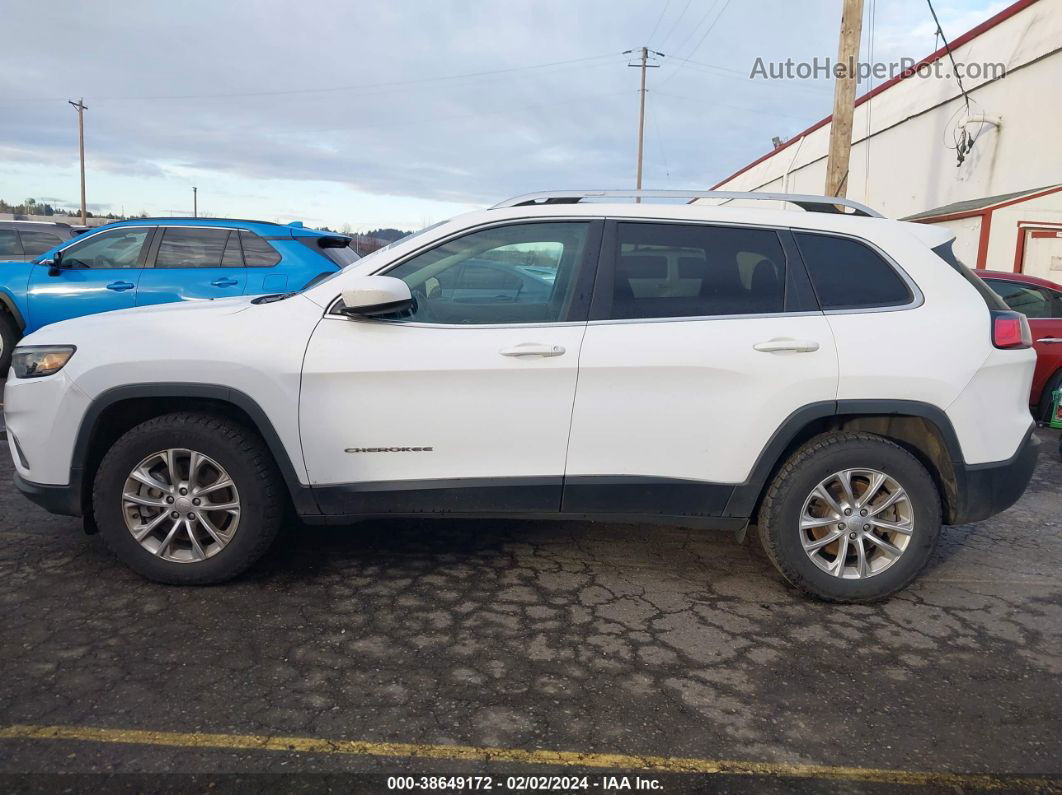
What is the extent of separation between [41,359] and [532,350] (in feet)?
7.39

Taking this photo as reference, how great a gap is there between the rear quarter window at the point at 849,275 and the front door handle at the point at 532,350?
1244mm

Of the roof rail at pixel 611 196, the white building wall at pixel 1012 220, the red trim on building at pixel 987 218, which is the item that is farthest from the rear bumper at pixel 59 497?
the red trim on building at pixel 987 218

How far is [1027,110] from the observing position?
16484mm

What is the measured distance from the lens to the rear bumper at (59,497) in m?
3.81

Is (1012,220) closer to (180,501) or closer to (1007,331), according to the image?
(1007,331)

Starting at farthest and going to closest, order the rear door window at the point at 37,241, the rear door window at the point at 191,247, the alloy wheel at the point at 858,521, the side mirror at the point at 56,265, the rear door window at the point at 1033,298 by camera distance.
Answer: the rear door window at the point at 37,241 < the side mirror at the point at 56,265 < the rear door window at the point at 191,247 < the rear door window at the point at 1033,298 < the alloy wheel at the point at 858,521

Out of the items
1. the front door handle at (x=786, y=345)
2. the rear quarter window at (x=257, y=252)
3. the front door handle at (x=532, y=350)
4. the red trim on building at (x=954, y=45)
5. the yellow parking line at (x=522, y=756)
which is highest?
the red trim on building at (x=954, y=45)

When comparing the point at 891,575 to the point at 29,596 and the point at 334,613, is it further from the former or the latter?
the point at 29,596

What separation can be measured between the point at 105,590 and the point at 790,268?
3.46 m

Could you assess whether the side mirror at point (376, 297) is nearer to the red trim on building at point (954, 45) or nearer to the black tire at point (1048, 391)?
the black tire at point (1048, 391)

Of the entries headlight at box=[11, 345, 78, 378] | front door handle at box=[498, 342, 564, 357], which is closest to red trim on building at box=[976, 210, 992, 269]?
front door handle at box=[498, 342, 564, 357]

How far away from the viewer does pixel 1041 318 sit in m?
8.27

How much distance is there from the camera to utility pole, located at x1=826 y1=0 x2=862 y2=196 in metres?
12.9

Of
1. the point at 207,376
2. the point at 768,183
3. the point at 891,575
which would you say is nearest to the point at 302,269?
the point at 207,376
